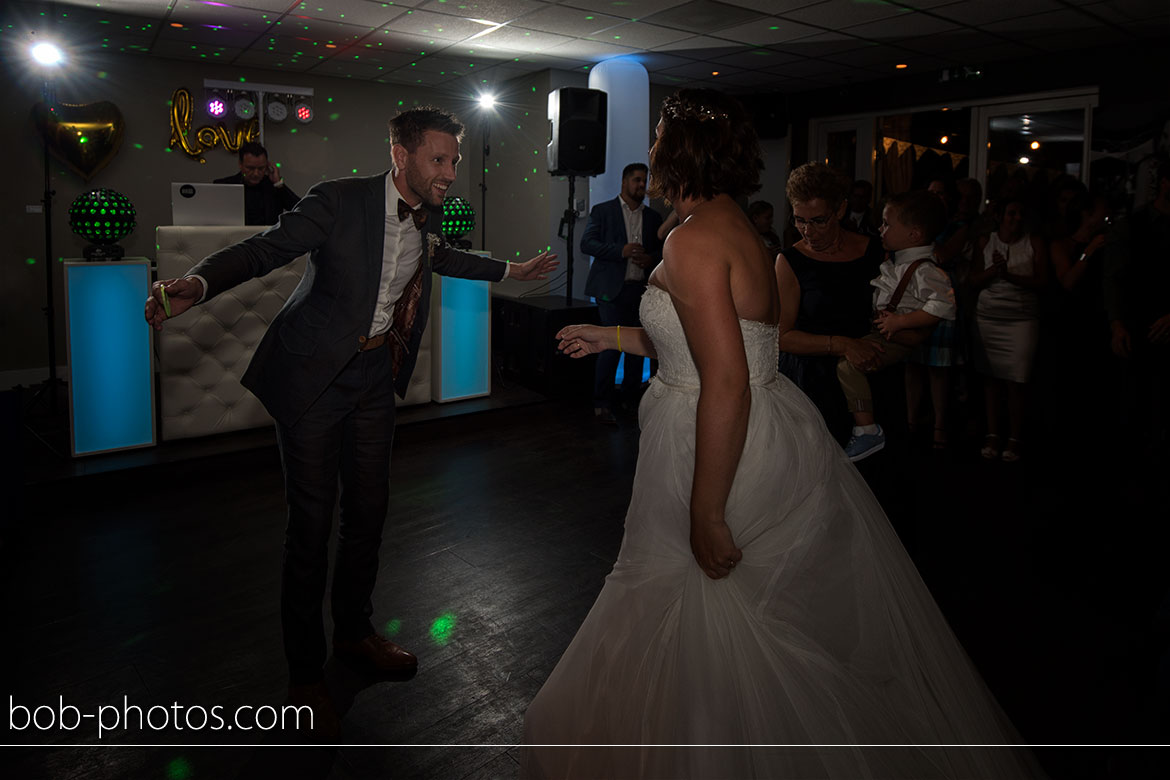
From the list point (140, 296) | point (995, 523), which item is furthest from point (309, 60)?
point (995, 523)

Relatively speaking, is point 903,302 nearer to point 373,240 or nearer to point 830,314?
point 830,314

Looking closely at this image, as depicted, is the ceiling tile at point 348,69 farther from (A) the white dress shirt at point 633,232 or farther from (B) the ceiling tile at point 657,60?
(A) the white dress shirt at point 633,232

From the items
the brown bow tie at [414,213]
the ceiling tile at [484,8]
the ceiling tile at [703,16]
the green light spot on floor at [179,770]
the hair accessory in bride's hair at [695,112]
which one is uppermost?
the ceiling tile at [703,16]

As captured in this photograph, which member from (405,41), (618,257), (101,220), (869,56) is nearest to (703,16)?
(618,257)

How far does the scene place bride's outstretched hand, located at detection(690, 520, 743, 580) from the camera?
1453mm

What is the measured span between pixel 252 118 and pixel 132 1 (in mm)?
2447

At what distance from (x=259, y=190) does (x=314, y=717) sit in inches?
166

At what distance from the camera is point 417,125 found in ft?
6.95

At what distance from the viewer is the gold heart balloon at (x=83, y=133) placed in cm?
653

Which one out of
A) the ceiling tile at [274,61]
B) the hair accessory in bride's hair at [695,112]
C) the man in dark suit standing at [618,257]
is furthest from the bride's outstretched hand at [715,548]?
the ceiling tile at [274,61]

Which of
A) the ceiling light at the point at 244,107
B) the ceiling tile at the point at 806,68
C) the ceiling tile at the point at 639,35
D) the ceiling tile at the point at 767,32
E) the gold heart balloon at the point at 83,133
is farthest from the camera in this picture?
the ceiling light at the point at 244,107

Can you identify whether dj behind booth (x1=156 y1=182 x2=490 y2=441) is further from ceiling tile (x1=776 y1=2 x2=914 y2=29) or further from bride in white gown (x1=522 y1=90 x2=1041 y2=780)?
ceiling tile (x1=776 y1=2 x2=914 y2=29)

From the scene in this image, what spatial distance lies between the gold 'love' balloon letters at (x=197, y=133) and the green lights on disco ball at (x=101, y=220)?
3.86 m

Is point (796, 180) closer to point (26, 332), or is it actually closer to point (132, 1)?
point (132, 1)
